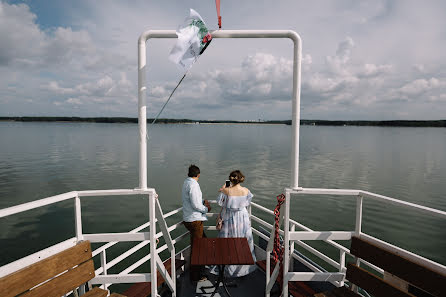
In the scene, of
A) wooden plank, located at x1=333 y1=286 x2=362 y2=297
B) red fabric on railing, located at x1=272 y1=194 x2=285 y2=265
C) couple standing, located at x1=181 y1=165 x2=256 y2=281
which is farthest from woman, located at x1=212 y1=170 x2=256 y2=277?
wooden plank, located at x1=333 y1=286 x2=362 y2=297

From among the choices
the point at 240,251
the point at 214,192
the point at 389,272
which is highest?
the point at 389,272

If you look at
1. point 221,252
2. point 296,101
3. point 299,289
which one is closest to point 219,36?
point 296,101

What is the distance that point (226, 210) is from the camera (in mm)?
4516

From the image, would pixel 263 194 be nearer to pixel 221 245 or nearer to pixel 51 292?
pixel 221 245

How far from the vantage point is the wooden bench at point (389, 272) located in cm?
243

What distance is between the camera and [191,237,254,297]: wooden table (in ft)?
11.6

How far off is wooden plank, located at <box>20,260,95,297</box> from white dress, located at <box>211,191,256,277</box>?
2132mm

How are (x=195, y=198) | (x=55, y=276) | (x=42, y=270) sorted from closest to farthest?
(x=42, y=270) → (x=55, y=276) → (x=195, y=198)

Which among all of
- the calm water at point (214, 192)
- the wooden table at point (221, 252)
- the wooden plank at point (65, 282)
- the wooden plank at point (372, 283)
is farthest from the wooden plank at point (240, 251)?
the calm water at point (214, 192)

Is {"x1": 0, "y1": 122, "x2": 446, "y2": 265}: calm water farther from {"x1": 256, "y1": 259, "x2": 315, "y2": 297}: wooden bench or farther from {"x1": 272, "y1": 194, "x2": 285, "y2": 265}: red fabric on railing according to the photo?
{"x1": 272, "y1": 194, "x2": 285, "y2": 265}: red fabric on railing

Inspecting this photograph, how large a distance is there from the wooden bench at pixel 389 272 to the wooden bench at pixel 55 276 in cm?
269

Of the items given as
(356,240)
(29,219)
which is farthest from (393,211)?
(29,219)

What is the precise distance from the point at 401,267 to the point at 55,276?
3.51m

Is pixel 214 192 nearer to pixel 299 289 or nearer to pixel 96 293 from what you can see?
pixel 299 289
